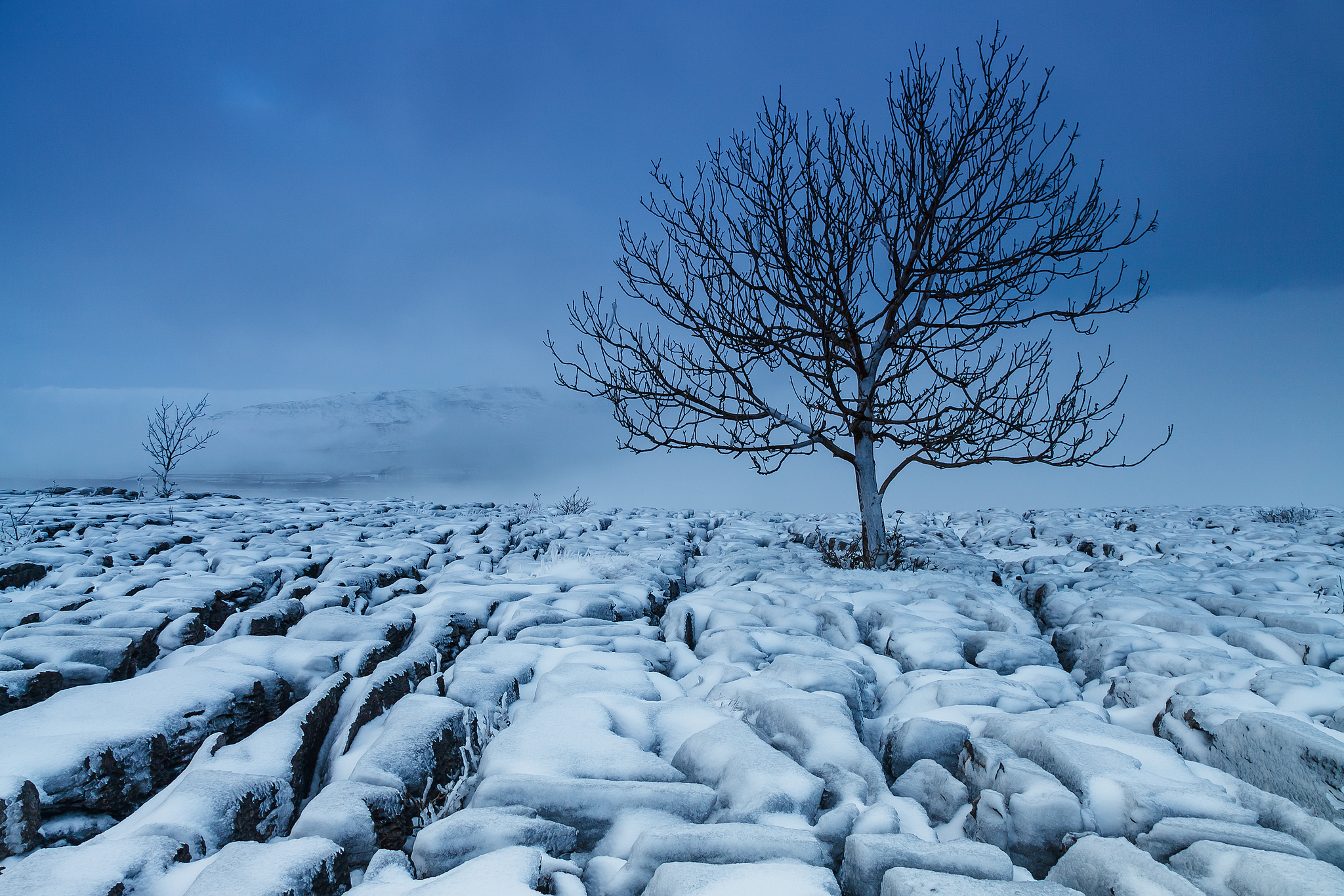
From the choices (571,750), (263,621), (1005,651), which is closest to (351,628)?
(263,621)

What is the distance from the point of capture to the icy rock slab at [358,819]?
59.1 inches

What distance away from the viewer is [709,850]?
4.40 ft

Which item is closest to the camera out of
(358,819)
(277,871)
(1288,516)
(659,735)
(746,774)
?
(277,871)

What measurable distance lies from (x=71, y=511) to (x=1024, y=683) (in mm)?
9862

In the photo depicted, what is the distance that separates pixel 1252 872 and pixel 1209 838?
0.16m

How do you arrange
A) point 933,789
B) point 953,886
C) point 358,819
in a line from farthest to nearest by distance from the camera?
point 933,789
point 358,819
point 953,886

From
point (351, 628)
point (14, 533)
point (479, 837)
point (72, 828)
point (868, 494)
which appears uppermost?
point (868, 494)

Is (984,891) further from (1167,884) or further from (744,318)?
(744,318)

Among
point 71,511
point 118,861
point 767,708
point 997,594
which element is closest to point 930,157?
point 997,594

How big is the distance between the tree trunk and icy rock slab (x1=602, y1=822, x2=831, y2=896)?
14.5ft

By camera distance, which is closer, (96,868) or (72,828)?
(96,868)

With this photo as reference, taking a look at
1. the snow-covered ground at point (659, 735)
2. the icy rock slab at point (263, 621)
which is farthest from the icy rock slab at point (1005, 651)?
the icy rock slab at point (263, 621)

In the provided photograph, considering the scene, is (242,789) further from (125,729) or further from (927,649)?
(927,649)

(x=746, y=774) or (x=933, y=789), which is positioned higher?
(x=746, y=774)
